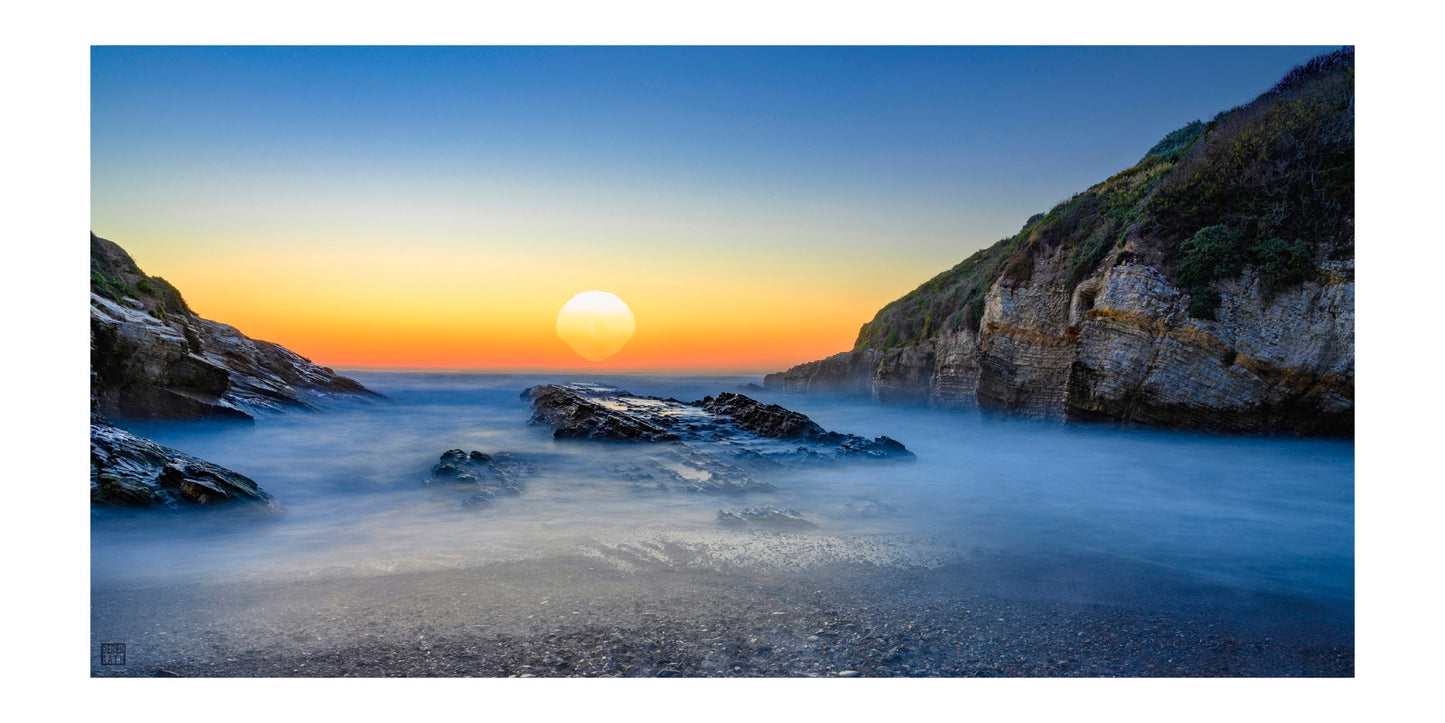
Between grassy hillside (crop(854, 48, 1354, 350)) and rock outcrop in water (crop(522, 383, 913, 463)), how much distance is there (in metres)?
6.09

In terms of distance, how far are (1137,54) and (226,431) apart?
13012 mm

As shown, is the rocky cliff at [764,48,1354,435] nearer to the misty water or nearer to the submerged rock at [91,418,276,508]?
the misty water

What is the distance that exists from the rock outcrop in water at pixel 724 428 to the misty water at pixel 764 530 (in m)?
0.53

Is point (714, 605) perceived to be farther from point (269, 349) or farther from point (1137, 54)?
point (269, 349)

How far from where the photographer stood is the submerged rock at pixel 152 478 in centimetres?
521

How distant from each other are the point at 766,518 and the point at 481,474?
3.80 meters

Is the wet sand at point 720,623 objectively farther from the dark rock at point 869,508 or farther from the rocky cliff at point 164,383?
the rocky cliff at point 164,383

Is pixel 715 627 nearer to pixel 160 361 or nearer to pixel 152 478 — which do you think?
pixel 152 478

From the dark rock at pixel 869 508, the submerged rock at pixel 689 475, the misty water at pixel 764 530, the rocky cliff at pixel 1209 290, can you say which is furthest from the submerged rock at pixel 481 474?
the rocky cliff at pixel 1209 290

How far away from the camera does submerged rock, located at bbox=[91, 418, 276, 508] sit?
5.21 metres

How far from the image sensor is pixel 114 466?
5.38m
